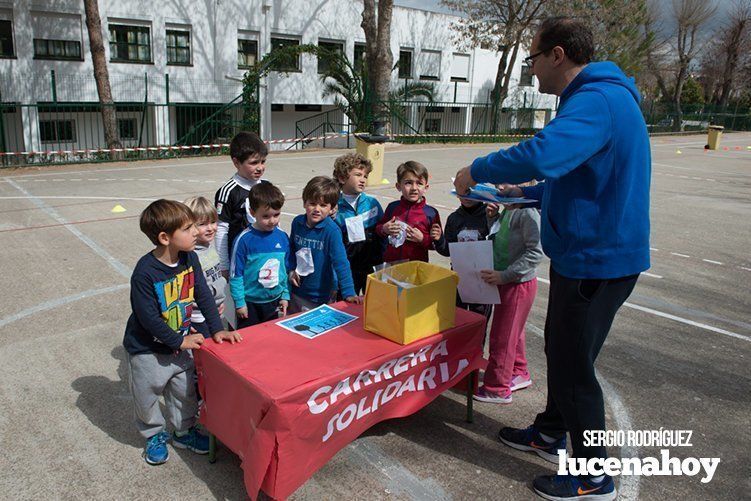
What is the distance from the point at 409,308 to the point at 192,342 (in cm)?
115

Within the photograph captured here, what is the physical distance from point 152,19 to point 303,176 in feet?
42.3

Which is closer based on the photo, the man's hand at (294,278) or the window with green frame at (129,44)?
the man's hand at (294,278)

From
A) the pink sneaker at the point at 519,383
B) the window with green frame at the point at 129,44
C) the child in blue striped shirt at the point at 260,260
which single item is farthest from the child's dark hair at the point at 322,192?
the window with green frame at the point at 129,44

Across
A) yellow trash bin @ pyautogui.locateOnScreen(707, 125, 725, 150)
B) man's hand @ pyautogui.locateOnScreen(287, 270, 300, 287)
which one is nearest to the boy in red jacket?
man's hand @ pyautogui.locateOnScreen(287, 270, 300, 287)

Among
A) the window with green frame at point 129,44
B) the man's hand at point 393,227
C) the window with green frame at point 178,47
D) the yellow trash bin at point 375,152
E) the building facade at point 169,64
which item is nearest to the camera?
the man's hand at point 393,227

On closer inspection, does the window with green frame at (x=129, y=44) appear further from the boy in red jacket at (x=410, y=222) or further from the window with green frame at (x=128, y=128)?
the boy in red jacket at (x=410, y=222)

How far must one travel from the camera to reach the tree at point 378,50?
22250 millimetres

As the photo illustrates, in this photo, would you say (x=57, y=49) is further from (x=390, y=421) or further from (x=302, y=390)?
(x=302, y=390)

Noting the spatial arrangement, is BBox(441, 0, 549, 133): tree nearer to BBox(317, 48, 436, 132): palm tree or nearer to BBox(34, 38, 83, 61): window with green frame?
BBox(317, 48, 436, 132): palm tree

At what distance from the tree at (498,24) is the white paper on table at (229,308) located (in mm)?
30238

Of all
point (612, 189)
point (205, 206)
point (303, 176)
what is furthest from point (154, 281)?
point (303, 176)

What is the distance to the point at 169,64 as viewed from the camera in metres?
23.4

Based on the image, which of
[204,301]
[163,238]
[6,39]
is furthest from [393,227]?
[6,39]

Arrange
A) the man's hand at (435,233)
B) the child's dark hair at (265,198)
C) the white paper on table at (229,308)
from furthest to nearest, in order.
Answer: the man's hand at (435,233), the white paper on table at (229,308), the child's dark hair at (265,198)
